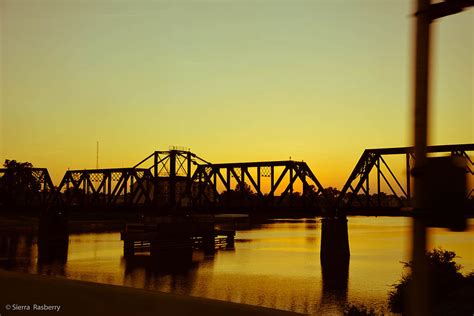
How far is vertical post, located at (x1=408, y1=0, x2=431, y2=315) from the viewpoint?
4.08 meters

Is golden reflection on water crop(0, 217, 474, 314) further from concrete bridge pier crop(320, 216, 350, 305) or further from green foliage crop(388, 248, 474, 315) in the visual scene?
green foliage crop(388, 248, 474, 315)

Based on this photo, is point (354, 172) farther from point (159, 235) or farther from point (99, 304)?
point (99, 304)

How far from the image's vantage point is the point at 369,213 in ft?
216

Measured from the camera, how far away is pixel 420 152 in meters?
4.27

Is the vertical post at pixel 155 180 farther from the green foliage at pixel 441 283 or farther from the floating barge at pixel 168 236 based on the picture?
the green foliage at pixel 441 283

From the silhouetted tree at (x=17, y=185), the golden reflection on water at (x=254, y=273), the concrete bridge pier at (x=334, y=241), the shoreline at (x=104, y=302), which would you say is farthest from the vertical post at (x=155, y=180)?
the shoreline at (x=104, y=302)

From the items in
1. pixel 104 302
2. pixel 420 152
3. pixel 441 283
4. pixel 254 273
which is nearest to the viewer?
pixel 420 152

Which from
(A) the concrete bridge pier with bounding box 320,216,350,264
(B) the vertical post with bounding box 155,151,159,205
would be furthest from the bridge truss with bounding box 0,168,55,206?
(A) the concrete bridge pier with bounding box 320,216,350,264

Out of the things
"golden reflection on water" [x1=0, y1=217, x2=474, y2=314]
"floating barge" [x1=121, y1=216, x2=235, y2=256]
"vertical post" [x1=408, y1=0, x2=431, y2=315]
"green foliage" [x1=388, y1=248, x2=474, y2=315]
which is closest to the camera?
"vertical post" [x1=408, y1=0, x2=431, y2=315]

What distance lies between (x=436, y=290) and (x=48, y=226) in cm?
7284

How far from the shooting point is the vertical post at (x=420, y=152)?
161 inches

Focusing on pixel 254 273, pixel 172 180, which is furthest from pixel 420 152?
pixel 172 180

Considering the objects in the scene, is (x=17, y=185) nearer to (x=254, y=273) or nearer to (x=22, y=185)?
(x=22, y=185)

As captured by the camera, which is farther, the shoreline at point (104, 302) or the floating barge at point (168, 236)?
the floating barge at point (168, 236)
